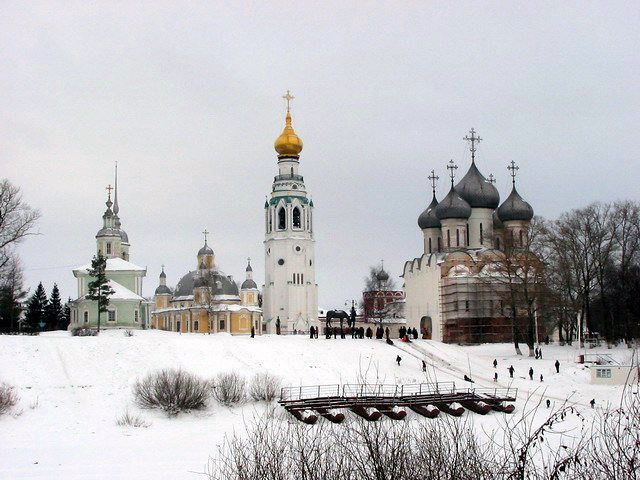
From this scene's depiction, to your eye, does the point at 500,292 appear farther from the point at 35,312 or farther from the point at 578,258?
the point at 35,312

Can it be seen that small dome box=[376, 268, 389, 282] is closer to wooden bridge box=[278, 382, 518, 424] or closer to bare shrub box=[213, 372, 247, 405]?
wooden bridge box=[278, 382, 518, 424]

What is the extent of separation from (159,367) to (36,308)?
28078 mm

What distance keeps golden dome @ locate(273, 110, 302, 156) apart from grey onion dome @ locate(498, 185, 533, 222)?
22.5m

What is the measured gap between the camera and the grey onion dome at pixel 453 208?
55.2 metres

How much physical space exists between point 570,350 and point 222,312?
1147 inches

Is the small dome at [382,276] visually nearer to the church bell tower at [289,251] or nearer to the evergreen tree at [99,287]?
the church bell tower at [289,251]

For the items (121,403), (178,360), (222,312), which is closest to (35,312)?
(222,312)

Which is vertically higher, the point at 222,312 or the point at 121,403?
the point at 222,312

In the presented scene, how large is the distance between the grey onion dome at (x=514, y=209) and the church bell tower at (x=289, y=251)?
20.8m

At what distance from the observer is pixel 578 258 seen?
44344 mm

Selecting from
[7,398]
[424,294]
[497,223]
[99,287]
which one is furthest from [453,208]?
[7,398]

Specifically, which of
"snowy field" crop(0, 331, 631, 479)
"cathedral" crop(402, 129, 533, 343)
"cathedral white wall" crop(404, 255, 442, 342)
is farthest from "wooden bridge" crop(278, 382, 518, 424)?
"cathedral white wall" crop(404, 255, 442, 342)

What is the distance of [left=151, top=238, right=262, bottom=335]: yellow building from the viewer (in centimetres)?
6806

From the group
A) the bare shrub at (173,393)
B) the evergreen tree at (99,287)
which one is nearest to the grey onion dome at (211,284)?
the evergreen tree at (99,287)
